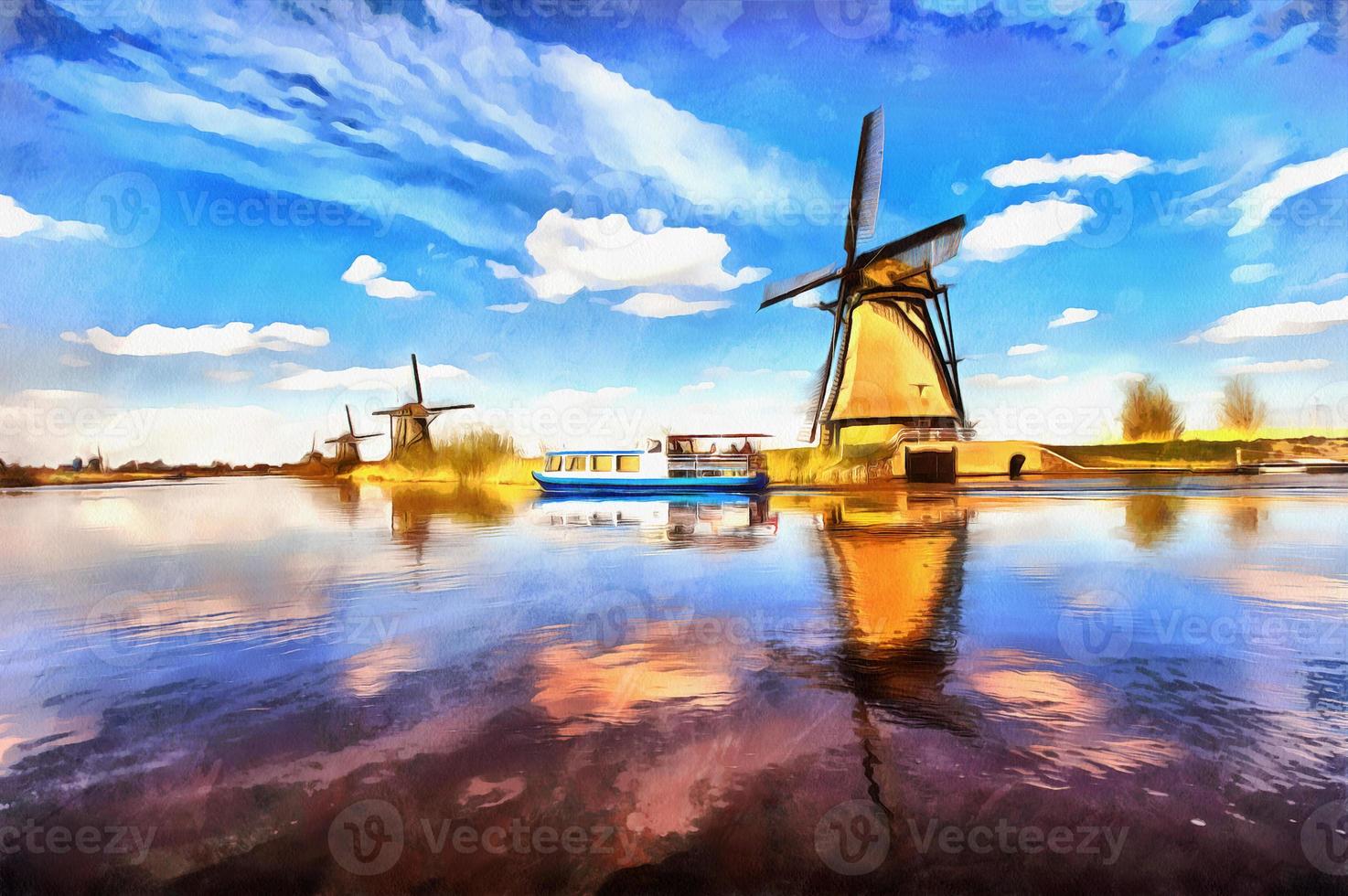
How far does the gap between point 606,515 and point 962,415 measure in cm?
1512

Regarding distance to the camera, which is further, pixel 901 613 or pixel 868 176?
pixel 868 176

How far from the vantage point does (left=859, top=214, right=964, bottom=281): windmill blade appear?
2103 centimetres

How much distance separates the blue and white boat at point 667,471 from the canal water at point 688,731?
14939 millimetres

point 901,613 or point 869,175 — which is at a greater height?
point 869,175

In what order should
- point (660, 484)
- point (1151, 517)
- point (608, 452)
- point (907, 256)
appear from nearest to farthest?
point (1151, 517)
point (608, 452)
point (660, 484)
point (907, 256)

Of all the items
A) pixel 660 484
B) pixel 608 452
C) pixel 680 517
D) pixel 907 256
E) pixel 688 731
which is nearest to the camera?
pixel 688 731

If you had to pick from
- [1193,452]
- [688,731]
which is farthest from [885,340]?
[688,731]

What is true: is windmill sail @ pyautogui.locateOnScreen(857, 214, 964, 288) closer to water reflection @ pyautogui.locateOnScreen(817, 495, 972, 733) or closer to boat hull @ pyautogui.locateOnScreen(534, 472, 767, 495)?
boat hull @ pyautogui.locateOnScreen(534, 472, 767, 495)

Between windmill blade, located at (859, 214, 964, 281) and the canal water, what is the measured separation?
55.3 feet

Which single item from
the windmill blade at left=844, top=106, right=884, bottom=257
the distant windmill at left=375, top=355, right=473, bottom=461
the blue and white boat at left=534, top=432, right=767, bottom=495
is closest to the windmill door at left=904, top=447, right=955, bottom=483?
the blue and white boat at left=534, top=432, right=767, bottom=495

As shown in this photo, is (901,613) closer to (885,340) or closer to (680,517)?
(680,517)

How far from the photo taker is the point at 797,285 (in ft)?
79.9

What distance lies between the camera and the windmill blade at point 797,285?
78.3 feet

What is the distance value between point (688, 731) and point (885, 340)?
2158 centimetres
